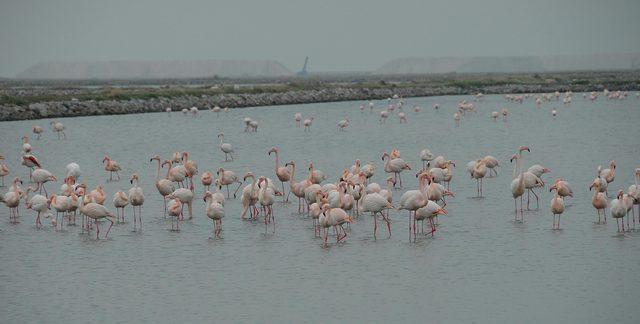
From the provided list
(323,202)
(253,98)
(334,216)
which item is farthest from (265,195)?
(253,98)

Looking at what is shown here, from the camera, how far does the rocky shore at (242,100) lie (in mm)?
60312

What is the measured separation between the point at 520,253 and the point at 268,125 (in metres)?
36.8

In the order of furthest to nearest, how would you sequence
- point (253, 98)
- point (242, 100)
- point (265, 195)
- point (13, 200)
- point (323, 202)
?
point (253, 98) → point (242, 100) → point (13, 200) → point (265, 195) → point (323, 202)

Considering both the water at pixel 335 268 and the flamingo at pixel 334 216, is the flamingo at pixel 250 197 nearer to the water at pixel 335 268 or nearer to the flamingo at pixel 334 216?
the water at pixel 335 268

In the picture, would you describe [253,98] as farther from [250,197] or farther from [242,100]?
[250,197]

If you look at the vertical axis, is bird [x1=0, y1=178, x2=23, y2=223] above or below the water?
above

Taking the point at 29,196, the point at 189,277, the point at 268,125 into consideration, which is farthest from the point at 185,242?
the point at 268,125

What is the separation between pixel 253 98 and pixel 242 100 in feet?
5.14

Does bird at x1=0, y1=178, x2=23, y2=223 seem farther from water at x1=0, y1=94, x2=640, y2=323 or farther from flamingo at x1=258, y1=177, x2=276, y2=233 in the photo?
flamingo at x1=258, y1=177, x2=276, y2=233

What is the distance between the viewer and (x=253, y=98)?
77812 millimetres

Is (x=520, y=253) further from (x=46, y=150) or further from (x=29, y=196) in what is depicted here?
(x=46, y=150)

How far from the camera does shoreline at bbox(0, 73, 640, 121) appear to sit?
60.6 metres

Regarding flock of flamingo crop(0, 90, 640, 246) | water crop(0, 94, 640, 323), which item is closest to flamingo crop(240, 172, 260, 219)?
flock of flamingo crop(0, 90, 640, 246)

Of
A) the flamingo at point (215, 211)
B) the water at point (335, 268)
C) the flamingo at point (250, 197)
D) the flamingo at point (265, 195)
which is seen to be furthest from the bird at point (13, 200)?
the flamingo at point (265, 195)
